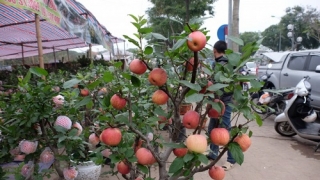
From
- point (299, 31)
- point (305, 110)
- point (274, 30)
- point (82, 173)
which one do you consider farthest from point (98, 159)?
point (274, 30)

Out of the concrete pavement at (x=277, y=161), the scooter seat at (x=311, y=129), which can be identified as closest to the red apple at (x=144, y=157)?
the concrete pavement at (x=277, y=161)

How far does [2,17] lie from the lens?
5434 mm

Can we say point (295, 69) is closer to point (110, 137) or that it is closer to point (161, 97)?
point (161, 97)

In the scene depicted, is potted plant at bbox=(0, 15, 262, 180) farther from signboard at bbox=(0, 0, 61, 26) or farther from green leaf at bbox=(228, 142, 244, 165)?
signboard at bbox=(0, 0, 61, 26)

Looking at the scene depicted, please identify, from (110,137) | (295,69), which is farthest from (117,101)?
(295,69)

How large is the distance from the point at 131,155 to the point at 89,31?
12.3 feet

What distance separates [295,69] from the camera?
24.7 feet

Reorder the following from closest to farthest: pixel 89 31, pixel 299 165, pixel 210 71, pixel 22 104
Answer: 1. pixel 210 71
2. pixel 22 104
3. pixel 299 165
4. pixel 89 31

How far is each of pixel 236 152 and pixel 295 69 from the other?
7135 millimetres

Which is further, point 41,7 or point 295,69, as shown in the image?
point 295,69

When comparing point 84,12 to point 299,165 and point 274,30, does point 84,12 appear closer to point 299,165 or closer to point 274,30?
point 299,165

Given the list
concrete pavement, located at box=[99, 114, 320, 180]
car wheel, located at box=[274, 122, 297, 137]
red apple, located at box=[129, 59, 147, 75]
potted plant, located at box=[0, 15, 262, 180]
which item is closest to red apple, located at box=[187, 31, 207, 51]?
potted plant, located at box=[0, 15, 262, 180]

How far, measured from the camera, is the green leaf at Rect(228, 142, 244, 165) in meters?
1.27

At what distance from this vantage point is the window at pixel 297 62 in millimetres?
7320
